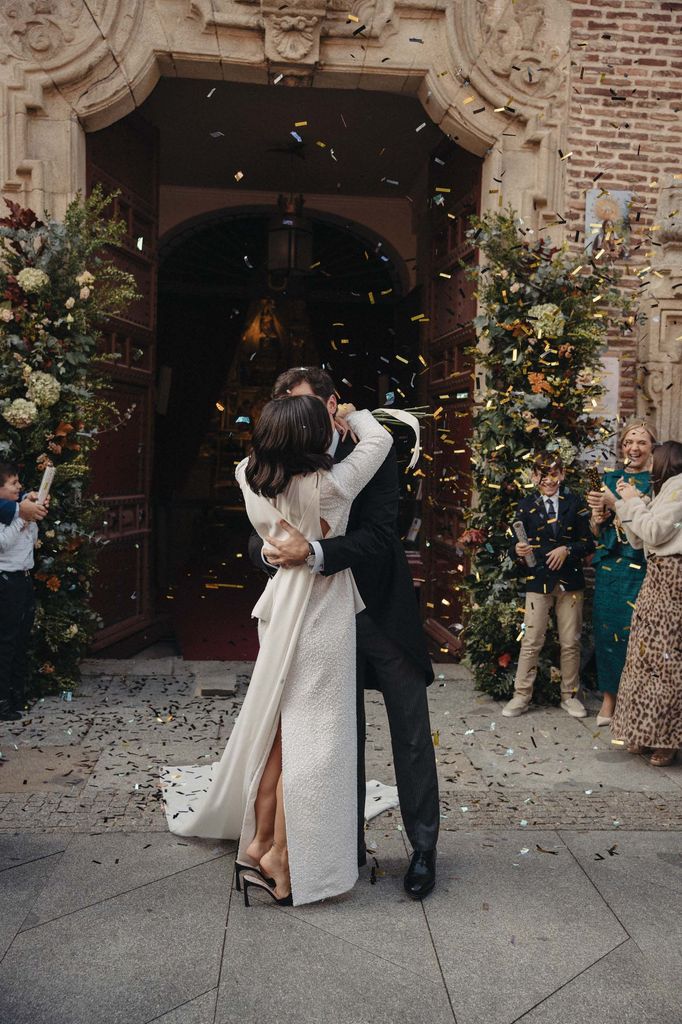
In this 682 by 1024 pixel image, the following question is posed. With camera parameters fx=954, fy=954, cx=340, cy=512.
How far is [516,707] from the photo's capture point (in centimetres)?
628

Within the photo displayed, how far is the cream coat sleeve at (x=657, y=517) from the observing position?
204 inches

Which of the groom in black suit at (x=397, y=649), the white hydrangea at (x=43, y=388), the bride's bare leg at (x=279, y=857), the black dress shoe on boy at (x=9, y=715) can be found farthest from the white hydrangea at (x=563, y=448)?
the black dress shoe on boy at (x=9, y=715)

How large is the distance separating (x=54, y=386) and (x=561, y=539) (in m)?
3.44

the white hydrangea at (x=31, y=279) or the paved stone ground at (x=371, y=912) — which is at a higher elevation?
the white hydrangea at (x=31, y=279)

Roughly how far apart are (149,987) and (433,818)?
4.03ft

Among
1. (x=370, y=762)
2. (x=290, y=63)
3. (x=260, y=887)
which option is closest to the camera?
(x=260, y=887)

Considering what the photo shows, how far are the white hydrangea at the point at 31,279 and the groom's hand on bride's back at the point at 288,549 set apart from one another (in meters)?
3.47

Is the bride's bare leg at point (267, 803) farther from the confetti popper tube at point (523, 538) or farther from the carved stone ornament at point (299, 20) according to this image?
the carved stone ornament at point (299, 20)

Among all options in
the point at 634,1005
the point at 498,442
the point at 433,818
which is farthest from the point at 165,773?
the point at 498,442

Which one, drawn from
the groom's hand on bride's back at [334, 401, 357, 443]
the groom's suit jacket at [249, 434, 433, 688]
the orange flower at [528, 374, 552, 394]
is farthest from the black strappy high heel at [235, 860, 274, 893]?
the orange flower at [528, 374, 552, 394]

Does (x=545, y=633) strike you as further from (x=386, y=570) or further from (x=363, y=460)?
(x=363, y=460)

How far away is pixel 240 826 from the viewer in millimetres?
3941

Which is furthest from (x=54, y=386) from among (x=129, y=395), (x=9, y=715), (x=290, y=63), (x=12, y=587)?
(x=290, y=63)

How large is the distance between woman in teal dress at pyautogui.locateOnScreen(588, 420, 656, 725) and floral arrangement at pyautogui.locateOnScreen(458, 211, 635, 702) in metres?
0.39
